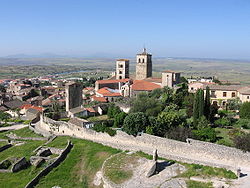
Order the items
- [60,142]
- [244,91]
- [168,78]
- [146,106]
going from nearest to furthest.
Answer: [60,142]
[146,106]
[244,91]
[168,78]

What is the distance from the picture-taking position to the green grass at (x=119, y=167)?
19391mm

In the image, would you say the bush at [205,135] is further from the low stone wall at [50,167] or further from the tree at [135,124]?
the low stone wall at [50,167]

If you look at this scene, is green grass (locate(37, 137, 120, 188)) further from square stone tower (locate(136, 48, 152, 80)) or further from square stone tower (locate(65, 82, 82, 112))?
square stone tower (locate(136, 48, 152, 80))

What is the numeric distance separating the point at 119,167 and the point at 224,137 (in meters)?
9.99

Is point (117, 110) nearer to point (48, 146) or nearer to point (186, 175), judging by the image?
point (48, 146)

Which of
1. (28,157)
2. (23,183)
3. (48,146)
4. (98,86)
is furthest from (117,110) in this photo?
(98,86)

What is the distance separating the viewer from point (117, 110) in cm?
3675

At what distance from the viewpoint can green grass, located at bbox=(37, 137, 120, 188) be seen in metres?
21.5

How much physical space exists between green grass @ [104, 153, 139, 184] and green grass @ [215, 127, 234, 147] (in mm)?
7217

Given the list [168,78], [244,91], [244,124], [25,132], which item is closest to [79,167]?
[244,124]

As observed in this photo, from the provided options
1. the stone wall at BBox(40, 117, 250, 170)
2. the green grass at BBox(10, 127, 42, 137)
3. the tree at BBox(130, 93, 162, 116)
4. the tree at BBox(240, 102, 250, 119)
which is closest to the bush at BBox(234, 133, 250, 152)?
the stone wall at BBox(40, 117, 250, 170)

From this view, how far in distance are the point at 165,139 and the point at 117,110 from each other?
13693mm

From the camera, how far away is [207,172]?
18734 mm

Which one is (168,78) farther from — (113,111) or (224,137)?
(224,137)
